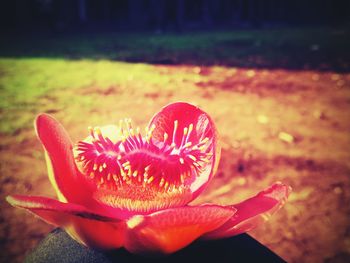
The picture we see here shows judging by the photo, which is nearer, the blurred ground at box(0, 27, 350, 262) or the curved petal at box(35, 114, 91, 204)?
the curved petal at box(35, 114, 91, 204)

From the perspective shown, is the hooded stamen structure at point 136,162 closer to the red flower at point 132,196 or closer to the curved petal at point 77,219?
the red flower at point 132,196

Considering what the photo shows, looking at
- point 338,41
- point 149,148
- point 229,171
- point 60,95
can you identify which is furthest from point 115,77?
point 338,41

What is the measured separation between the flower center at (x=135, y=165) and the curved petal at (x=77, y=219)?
102 mm

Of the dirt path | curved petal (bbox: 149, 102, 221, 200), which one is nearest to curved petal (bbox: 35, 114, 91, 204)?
curved petal (bbox: 149, 102, 221, 200)

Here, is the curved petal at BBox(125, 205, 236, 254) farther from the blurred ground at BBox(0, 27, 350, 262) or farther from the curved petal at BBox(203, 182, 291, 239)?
the blurred ground at BBox(0, 27, 350, 262)

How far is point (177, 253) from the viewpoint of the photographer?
34.6 inches

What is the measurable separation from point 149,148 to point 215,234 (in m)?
0.29

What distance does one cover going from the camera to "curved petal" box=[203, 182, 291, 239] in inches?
32.3

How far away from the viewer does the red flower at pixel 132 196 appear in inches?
28.5

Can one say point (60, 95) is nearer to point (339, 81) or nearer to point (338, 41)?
point (339, 81)

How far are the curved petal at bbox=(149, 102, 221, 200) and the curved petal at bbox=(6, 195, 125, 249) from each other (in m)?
0.29

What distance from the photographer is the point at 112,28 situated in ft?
46.3

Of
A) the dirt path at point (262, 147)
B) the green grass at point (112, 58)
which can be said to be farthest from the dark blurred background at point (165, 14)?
the dirt path at point (262, 147)

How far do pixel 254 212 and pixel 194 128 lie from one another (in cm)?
33
